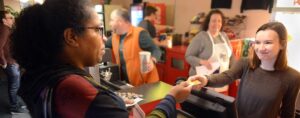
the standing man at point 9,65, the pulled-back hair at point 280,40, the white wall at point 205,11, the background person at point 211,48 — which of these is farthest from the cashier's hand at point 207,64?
the standing man at point 9,65

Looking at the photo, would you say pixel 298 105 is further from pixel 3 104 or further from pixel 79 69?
pixel 3 104

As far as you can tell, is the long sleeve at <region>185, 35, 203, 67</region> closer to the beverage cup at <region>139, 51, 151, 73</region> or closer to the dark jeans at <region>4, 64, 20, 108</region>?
the beverage cup at <region>139, 51, 151, 73</region>

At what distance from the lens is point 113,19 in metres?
2.37

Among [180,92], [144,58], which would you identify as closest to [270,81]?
[180,92]

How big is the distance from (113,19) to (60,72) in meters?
1.72

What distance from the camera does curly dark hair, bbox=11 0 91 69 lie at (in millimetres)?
700

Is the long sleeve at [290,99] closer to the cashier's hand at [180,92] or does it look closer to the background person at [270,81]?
the background person at [270,81]

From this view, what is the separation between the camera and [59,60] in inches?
29.0

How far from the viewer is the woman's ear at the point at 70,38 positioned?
0.72 metres

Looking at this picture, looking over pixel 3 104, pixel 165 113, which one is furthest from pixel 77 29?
pixel 3 104

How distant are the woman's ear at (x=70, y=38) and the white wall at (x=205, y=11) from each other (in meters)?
3.43

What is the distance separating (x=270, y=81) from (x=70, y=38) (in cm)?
121

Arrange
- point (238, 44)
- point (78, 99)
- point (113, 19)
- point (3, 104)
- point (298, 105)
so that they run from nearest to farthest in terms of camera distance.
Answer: point (78, 99)
point (298, 105)
point (113, 19)
point (238, 44)
point (3, 104)

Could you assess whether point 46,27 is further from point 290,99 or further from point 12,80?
point 12,80
